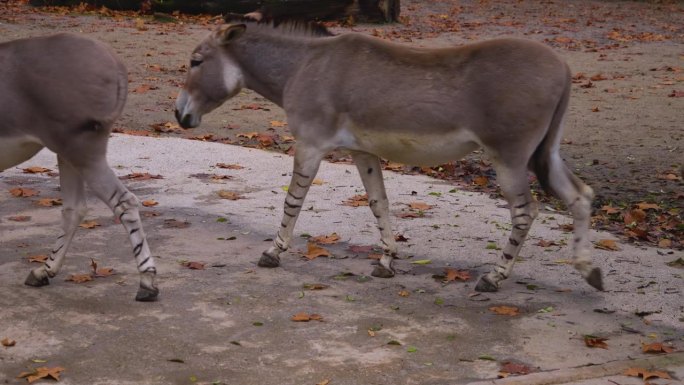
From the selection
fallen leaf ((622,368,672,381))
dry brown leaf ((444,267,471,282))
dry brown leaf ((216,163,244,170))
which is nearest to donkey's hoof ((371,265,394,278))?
dry brown leaf ((444,267,471,282))

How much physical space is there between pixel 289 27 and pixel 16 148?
225 cm

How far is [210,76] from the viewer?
753 centimetres

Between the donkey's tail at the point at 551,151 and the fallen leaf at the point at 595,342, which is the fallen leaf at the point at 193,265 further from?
the fallen leaf at the point at 595,342

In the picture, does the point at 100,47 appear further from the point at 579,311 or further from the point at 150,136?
the point at 150,136

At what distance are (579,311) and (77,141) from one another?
11.2 feet

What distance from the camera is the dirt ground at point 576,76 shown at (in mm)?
10320

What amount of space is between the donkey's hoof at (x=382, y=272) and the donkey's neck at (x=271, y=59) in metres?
1.44

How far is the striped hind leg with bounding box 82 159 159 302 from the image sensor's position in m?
6.45

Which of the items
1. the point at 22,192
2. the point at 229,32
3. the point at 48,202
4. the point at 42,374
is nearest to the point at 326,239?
the point at 229,32

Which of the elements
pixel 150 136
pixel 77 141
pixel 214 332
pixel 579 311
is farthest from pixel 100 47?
pixel 150 136

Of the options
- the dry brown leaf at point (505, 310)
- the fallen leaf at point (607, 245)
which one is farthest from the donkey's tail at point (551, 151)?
the fallen leaf at point (607, 245)

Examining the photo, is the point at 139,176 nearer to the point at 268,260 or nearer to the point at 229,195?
the point at 229,195

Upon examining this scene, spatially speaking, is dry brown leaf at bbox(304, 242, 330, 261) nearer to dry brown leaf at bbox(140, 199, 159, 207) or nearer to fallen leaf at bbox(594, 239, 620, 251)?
dry brown leaf at bbox(140, 199, 159, 207)

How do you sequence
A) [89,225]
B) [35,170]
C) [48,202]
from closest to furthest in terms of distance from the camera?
[89,225] < [48,202] < [35,170]
